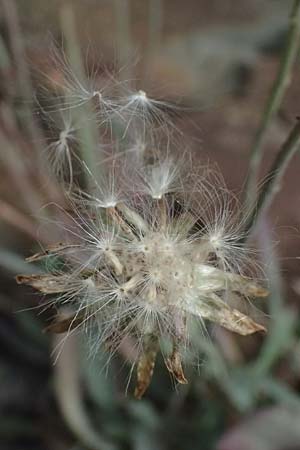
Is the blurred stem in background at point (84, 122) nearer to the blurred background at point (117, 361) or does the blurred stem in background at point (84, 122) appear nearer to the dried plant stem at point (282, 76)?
the blurred background at point (117, 361)

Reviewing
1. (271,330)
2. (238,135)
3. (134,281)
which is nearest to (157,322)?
(134,281)

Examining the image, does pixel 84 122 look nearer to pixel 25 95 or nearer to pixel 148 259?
pixel 148 259

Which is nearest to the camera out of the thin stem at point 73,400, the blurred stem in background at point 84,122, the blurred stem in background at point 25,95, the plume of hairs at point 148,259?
the plume of hairs at point 148,259

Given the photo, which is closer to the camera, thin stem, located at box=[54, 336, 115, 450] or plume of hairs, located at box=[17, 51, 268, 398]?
plume of hairs, located at box=[17, 51, 268, 398]

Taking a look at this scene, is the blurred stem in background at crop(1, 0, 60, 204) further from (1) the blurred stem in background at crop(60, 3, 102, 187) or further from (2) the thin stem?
(2) the thin stem

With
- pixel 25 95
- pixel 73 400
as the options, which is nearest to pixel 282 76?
pixel 25 95

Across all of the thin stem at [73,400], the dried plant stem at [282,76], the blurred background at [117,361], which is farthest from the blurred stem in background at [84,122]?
the thin stem at [73,400]

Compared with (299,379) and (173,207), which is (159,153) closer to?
(173,207)

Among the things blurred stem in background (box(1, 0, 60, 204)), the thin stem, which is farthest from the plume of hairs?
the thin stem
